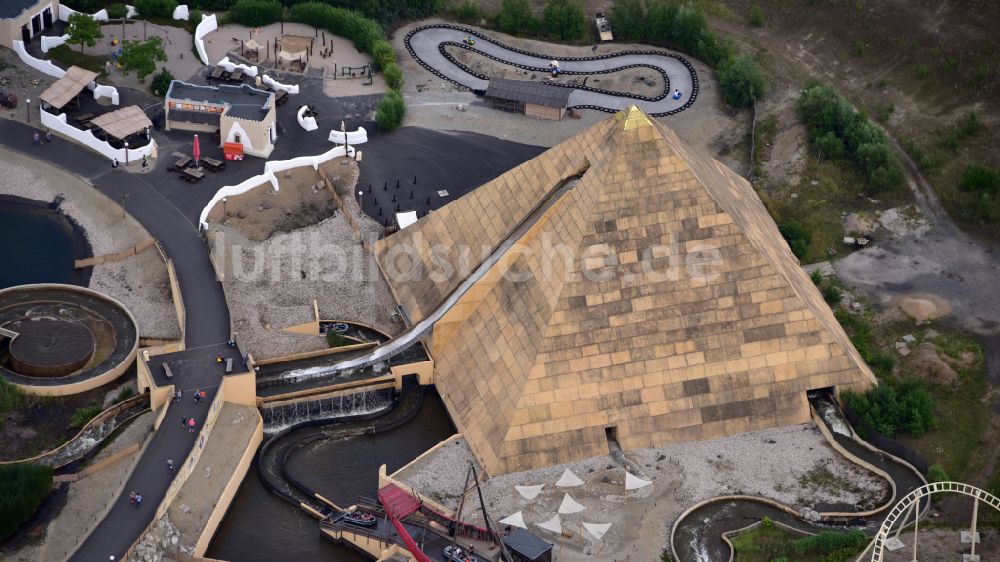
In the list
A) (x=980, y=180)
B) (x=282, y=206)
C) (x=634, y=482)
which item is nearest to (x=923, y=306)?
(x=980, y=180)

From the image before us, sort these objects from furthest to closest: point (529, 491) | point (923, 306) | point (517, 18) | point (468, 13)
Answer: point (468, 13) → point (517, 18) → point (923, 306) → point (529, 491)

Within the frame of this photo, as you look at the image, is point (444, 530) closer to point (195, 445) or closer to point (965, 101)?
point (195, 445)

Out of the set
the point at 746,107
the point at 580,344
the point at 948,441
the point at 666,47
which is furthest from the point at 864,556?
the point at 666,47

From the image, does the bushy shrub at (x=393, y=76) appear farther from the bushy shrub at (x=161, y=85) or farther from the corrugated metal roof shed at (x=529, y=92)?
the bushy shrub at (x=161, y=85)

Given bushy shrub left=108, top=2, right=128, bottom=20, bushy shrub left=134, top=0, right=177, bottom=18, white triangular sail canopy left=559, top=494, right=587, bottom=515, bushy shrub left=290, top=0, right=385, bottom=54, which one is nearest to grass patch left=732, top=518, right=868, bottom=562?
white triangular sail canopy left=559, top=494, right=587, bottom=515

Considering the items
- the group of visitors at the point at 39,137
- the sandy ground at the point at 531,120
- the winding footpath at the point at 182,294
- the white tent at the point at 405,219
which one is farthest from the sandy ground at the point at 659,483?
the group of visitors at the point at 39,137

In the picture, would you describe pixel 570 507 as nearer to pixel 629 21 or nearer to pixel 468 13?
pixel 629 21
